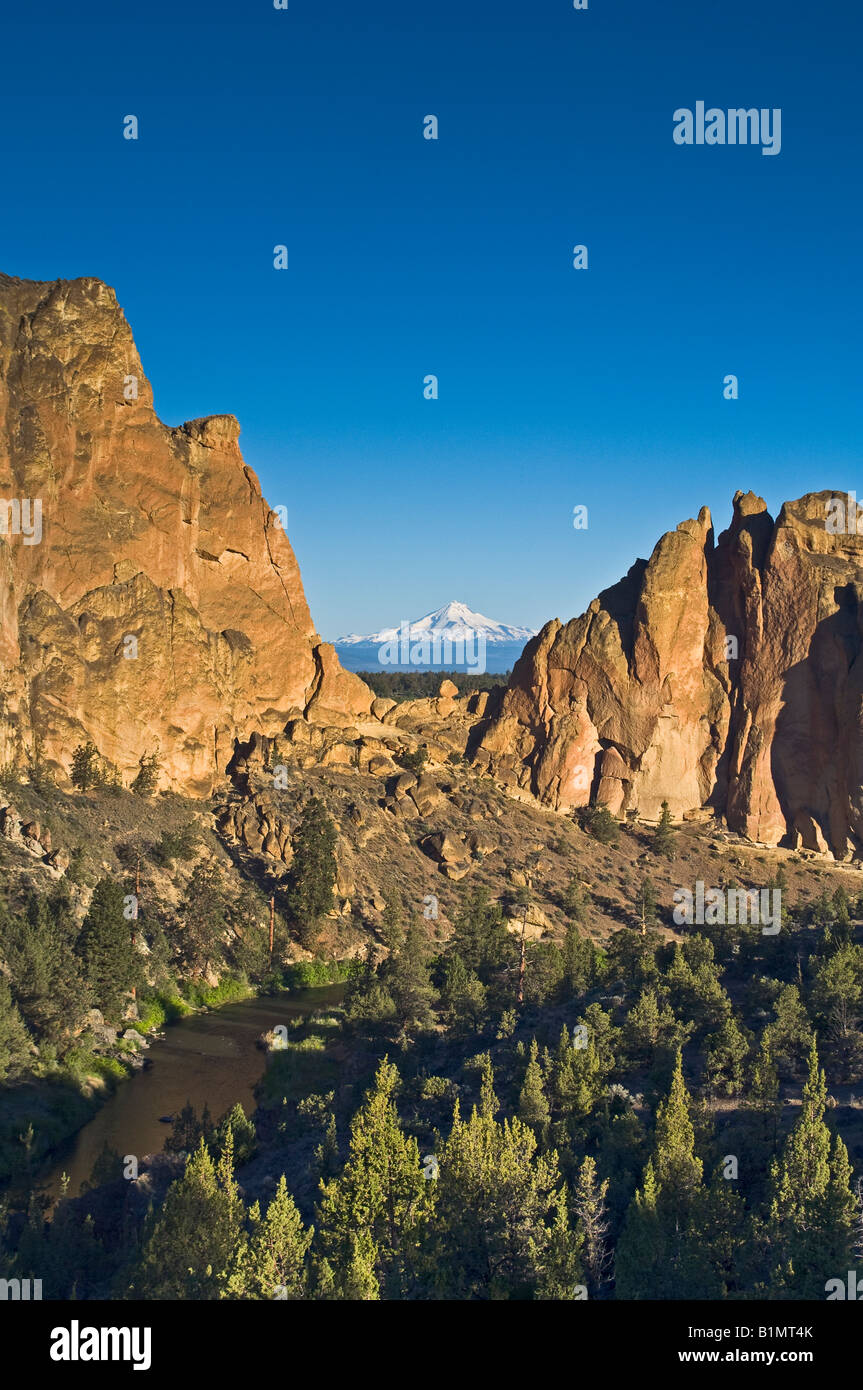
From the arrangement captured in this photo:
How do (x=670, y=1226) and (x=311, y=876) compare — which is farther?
(x=311, y=876)

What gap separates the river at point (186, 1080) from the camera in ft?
133

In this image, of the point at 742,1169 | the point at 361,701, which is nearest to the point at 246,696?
the point at 361,701

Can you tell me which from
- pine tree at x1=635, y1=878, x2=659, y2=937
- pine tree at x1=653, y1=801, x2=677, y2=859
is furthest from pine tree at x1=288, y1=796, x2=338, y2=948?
pine tree at x1=653, y1=801, x2=677, y2=859

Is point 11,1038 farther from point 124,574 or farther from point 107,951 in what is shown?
point 124,574

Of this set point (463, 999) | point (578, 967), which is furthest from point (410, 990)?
point (578, 967)

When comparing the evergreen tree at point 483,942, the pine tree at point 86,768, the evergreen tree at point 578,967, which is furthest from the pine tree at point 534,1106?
the pine tree at point 86,768

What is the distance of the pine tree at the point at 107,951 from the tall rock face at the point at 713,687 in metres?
43.3

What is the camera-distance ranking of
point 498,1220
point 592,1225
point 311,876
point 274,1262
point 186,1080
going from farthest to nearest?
1. point 311,876
2. point 186,1080
3. point 498,1220
4. point 592,1225
5. point 274,1262

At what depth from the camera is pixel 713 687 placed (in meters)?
90.6

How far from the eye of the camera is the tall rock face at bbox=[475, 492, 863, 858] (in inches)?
3369

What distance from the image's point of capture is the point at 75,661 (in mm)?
73625

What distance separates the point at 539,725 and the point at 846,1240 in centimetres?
7234

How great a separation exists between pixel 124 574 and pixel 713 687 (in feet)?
164

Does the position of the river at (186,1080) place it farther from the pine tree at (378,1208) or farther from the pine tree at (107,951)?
the pine tree at (378,1208)
